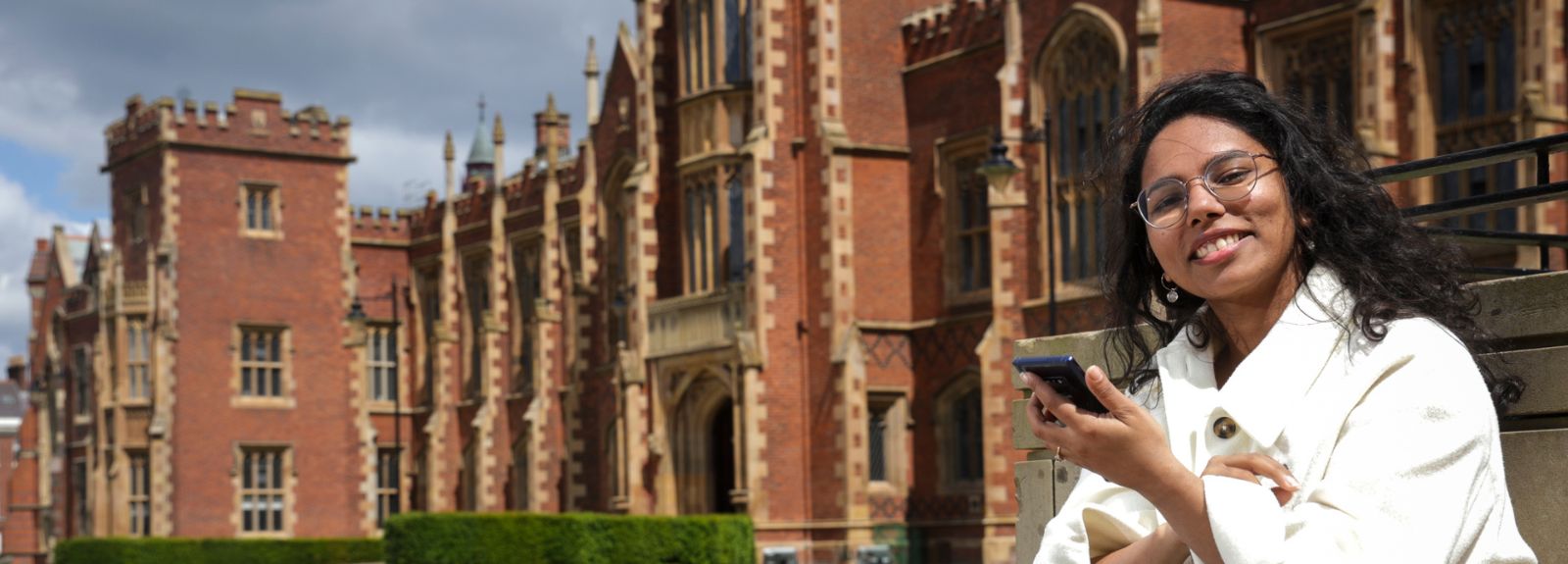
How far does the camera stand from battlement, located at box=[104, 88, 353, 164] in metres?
39.6

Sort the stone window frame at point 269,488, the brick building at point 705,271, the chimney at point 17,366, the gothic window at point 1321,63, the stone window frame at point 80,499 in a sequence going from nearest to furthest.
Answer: the gothic window at point 1321,63 < the brick building at point 705,271 < the stone window frame at point 269,488 < the stone window frame at point 80,499 < the chimney at point 17,366

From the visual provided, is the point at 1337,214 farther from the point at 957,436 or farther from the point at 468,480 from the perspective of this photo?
the point at 468,480

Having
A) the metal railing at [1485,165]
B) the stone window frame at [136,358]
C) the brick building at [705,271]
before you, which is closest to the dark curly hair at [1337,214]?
the metal railing at [1485,165]

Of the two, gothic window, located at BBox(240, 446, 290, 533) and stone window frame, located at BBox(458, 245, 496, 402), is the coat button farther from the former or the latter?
gothic window, located at BBox(240, 446, 290, 533)

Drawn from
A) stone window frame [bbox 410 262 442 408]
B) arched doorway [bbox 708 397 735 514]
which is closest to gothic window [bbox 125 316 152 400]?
stone window frame [bbox 410 262 442 408]

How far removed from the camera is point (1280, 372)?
262 cm

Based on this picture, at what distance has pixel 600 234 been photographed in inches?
1292

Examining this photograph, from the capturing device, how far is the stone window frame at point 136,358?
3994 cm

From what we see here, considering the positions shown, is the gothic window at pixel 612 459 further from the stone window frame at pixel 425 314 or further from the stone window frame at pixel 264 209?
the stone window frame at pixel 264 209

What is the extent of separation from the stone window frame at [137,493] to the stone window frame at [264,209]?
5.07m

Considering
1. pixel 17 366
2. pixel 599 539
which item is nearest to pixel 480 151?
Answer: pixel 17 366

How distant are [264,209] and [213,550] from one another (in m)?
7.56

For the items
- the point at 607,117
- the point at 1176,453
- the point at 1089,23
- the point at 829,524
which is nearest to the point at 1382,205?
the point at 1176,453

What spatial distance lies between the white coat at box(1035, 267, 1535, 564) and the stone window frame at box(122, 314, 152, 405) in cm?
3962
